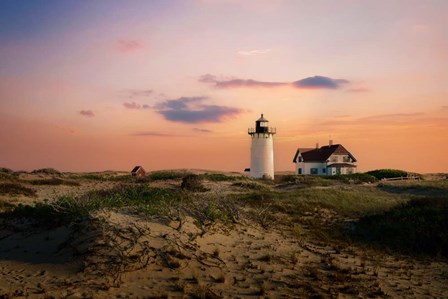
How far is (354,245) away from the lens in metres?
14.5

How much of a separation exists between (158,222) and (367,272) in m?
6.28

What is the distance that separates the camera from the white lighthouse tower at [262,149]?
54469 mm

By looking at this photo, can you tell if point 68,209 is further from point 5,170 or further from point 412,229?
point 5,170

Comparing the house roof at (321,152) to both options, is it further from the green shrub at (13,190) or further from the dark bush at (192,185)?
the green shrub at (13,190)

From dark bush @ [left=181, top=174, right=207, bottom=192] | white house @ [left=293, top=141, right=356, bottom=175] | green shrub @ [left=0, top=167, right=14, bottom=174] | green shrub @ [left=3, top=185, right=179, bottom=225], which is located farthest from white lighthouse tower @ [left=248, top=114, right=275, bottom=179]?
green shrub @ [left=3, top=185, right=179, bottom=225]

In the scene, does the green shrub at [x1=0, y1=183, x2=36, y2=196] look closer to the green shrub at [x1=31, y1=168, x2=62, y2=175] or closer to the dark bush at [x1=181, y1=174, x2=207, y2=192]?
the dark bush at [x1=181, y1=174, x2=207, y2=192]

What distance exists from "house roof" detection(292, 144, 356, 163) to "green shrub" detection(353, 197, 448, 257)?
45.1 meters

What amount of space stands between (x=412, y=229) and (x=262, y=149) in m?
38.8

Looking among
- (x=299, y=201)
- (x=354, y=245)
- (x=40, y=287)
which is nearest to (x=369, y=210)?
(x=299, y=201)

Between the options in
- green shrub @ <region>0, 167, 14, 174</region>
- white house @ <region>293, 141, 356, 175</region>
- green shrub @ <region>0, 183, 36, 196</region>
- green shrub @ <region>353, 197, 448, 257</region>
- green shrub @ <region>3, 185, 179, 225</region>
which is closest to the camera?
green shrub @ <region>3, 185, 179, 225</region>

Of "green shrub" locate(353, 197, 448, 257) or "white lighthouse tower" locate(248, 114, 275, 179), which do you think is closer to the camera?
"green shrub" locate(353, 197, 448, 257)

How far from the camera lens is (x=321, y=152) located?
6681 cm

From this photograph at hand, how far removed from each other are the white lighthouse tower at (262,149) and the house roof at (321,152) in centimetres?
1359

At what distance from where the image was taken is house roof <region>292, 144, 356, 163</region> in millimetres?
64438
